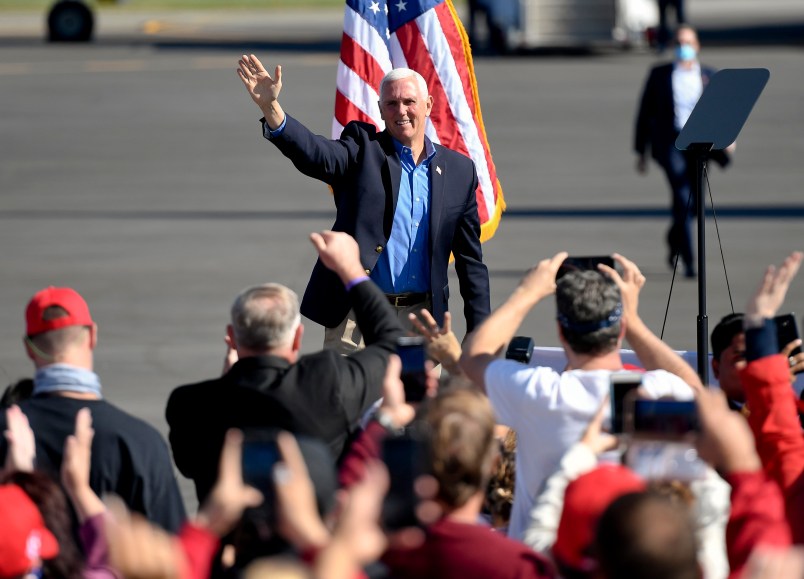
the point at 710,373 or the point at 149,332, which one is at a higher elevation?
the point at 710,373

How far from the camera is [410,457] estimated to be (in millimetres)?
3689

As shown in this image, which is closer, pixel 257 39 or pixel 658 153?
pixel 658 153

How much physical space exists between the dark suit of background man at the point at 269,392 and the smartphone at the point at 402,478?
1.04m

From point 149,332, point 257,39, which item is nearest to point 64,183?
point 149,332

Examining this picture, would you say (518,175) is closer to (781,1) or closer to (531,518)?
(531,518)

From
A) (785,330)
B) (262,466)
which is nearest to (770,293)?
(785,330)

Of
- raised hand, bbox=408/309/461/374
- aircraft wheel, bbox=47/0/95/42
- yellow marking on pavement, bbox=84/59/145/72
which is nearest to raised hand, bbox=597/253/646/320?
raised hand, bbox=408/309/461/374

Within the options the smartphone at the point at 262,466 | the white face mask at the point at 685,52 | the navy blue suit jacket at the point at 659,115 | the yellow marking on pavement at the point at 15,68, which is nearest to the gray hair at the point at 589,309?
the smartphone at the point at 262,466

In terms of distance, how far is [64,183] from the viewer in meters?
19.1

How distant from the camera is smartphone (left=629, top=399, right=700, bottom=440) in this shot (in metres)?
4.02

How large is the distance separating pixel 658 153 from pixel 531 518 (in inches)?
361

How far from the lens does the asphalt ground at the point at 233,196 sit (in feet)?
39.7

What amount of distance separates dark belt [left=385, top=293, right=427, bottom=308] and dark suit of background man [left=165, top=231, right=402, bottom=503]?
2039mm

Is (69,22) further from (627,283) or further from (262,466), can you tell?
(262,466)
